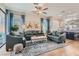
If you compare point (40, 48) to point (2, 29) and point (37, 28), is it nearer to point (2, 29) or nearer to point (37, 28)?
point (37, 28)

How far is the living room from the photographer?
2.65 meters

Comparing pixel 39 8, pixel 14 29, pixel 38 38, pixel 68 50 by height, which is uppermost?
pixel 39 8

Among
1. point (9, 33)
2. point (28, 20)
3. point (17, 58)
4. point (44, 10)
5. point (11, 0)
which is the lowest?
point (17, 58)

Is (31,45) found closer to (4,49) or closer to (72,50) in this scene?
(4,49)

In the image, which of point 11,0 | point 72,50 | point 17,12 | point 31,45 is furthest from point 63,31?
point 11,0

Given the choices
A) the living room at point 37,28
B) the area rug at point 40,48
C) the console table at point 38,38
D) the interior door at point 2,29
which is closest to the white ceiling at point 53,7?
the living room at point 37,28

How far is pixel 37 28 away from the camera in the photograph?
271 cm

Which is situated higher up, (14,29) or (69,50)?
(14,29)

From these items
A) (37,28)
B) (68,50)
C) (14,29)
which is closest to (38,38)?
(37,28)

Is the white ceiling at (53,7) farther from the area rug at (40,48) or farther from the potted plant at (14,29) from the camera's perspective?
the area rug at (40,48)

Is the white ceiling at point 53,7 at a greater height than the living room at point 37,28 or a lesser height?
greater

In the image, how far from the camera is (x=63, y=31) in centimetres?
272

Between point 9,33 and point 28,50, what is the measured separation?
490 millimetres

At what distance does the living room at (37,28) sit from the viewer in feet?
8.70
